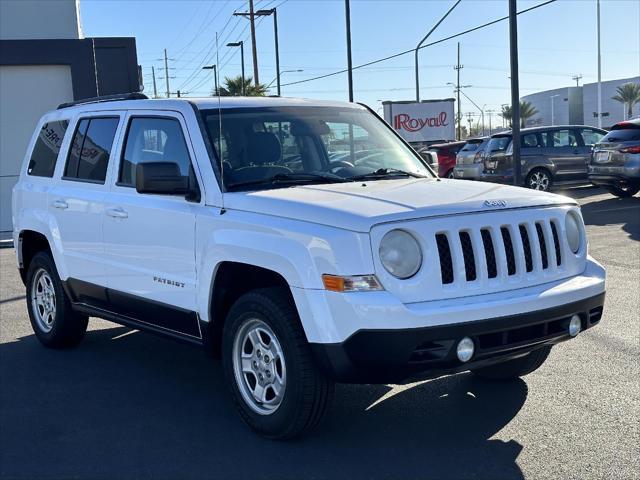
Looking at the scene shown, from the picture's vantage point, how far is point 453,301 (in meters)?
4.06

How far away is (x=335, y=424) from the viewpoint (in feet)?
15.9

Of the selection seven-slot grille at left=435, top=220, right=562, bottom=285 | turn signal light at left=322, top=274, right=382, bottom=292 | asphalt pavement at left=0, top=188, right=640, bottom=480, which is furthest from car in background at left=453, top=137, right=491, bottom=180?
turn signal light at left=322, top=274, right=382, bottom=292

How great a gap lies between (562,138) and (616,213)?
14.9ft

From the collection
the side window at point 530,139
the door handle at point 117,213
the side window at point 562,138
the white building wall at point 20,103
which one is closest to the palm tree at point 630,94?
the side window at point 562,138

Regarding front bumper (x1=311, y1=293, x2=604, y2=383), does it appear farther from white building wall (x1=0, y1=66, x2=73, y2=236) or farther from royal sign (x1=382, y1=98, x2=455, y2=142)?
royal sign (x1=382, y1=98, x2=455, y2=142)

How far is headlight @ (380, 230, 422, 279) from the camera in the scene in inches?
159

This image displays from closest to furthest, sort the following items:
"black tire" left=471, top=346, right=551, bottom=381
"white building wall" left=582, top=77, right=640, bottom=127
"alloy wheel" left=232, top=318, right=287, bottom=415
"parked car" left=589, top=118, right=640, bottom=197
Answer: "alloy wheel" left=232, top=318, right=287, bottom=415 < "black tire" left=471, top=346, right=551, bottom=381 < "parked car" left=589, top=118, right=640, bottom=197 < "white building wall" left=582, top=77, right=640, bottom=127

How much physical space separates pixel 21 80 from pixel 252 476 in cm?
2009

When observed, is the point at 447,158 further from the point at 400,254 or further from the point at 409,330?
the point at 409,330

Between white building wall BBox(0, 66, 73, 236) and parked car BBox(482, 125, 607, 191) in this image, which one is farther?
white building wall BBox(0, 66, 73, 236)

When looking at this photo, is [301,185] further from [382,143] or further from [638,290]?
[638,290]

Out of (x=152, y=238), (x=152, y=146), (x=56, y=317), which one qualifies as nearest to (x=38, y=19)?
(x=56, y=317)

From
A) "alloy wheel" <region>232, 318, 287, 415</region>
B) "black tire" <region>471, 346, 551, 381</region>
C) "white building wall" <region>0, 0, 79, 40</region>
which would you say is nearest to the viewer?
"alloy wheel" <region>232, 318, 287, 415</region>

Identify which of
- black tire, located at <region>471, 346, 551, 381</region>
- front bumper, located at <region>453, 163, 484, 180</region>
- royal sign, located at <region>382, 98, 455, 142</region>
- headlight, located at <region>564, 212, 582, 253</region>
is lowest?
black tire, located at <region>471, 346, 551, 381</region>
